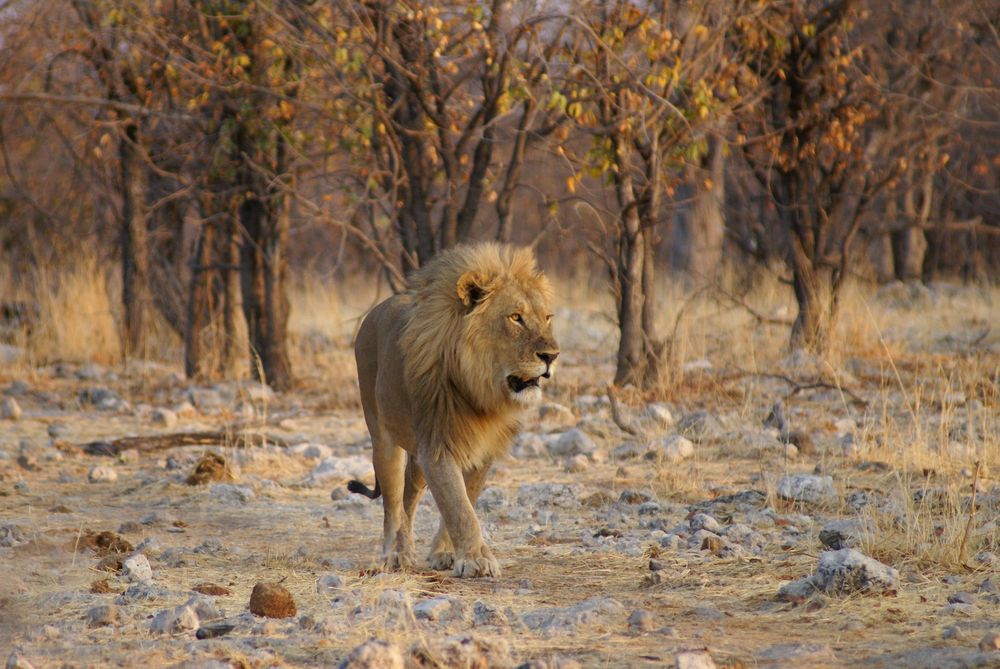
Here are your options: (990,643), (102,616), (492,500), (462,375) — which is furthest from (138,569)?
(990,643)

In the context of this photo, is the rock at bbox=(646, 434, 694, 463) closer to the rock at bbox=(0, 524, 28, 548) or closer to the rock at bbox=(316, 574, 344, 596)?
the rock at bbox=(316, 574, 344, 596)

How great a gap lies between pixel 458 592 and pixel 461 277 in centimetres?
120

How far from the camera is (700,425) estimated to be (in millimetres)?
7965

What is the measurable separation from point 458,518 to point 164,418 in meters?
5.17

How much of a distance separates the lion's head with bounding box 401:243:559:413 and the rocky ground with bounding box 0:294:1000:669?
737 mm

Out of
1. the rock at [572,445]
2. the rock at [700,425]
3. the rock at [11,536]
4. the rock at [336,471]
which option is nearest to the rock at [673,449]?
the rock at [700,425]

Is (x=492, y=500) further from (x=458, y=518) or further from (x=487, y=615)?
(x=487, y=615)

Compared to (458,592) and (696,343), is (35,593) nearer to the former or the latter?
(458,592)

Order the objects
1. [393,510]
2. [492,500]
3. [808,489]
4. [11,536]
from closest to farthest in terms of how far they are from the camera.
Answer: [393,510], [11,536], [808,489], [492,500]

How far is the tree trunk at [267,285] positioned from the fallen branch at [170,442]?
2.50 meters

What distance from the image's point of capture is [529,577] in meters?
4.77

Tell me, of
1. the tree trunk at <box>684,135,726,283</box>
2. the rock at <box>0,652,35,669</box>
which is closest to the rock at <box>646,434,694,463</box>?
the rock at <box>0,652,35,669</box>

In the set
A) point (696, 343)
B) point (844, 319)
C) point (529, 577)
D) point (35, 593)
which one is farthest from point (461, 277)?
point (844, 319)

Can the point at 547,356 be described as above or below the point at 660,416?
above
